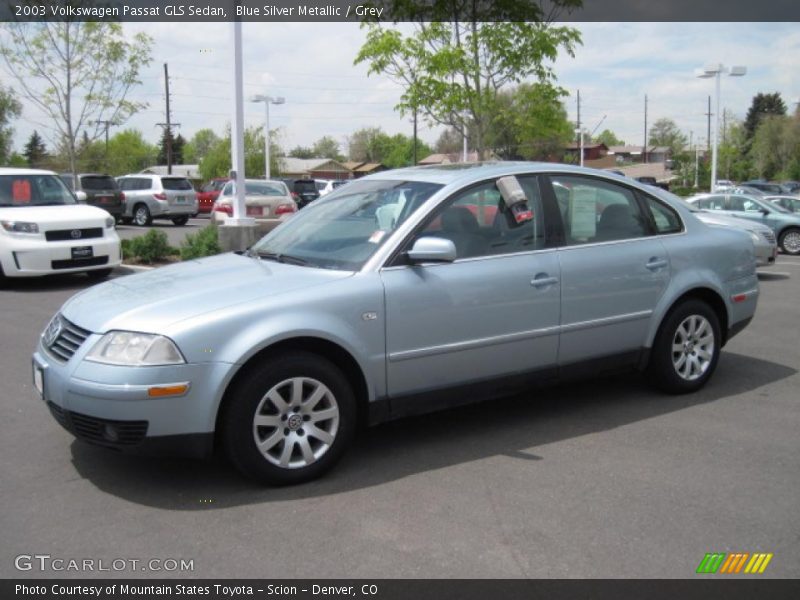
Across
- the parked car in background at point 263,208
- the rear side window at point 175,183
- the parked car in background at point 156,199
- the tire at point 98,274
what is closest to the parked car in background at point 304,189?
the rear side window at point 175,183

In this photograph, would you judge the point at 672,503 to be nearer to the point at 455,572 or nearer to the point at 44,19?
the point at 455,572

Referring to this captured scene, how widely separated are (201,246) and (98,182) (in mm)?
14401

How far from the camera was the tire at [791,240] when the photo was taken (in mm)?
18188

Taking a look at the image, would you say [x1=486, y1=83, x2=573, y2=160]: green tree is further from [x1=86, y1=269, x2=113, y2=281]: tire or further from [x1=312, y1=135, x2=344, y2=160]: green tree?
[x1=312, y1=135, x2=344, y2=160]: green tree

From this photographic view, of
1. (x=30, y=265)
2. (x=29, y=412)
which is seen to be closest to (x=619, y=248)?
(x=29, y=412)

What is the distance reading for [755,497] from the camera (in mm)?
4051

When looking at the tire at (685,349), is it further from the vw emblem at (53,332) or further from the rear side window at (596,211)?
the vw emblem at (53,332)

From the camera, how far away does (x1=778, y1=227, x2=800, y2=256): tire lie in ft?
59.7

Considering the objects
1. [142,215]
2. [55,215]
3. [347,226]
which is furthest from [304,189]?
[347,226]

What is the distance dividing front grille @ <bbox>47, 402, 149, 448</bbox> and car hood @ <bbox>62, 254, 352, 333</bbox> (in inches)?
17.9

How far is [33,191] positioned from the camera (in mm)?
11984

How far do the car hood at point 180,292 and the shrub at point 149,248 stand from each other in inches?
335

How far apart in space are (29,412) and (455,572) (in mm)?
3583

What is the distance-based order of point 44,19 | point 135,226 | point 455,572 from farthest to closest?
point 135,226, point 44,19, point 455,572
